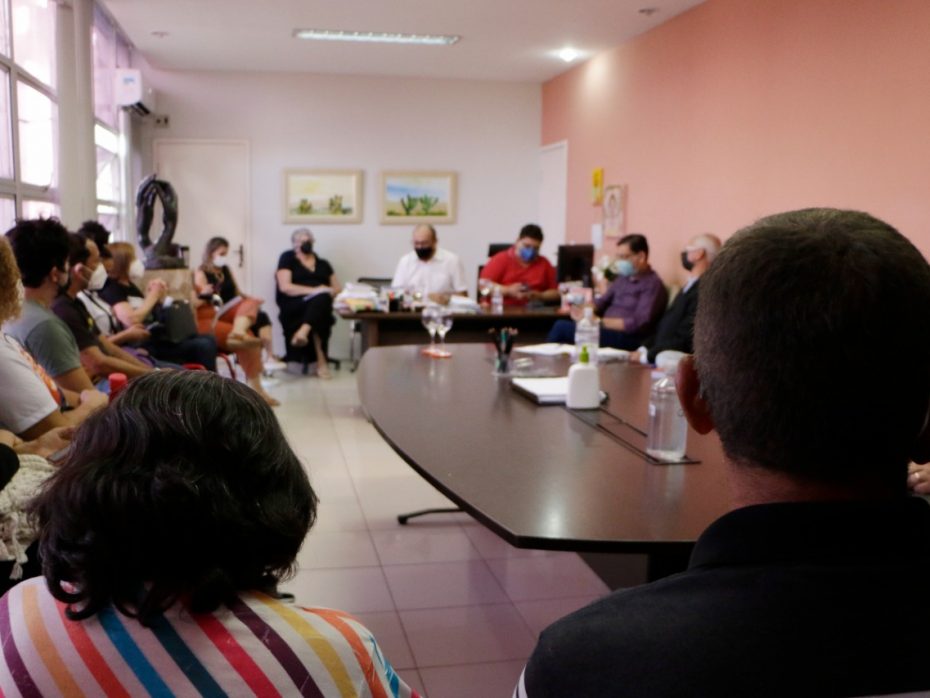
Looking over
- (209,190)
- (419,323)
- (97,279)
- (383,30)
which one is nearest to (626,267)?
(419,323)

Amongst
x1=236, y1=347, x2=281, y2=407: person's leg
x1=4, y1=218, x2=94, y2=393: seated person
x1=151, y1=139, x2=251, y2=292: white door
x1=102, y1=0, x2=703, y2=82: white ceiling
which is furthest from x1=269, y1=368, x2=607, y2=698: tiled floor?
x1=151, y1=139, x2=251, y2=292: white door

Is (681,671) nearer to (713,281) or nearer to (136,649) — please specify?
(713,281)

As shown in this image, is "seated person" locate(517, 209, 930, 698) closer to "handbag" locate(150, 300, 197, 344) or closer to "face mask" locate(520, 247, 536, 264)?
"handbag" locate(150, 300, 197, 344)

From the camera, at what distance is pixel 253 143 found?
9.44m

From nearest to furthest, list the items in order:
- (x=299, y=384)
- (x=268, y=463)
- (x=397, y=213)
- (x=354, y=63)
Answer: (x=268, y=463) → (x=299, y=384) → (x=354, y=63) → (x=397, y=213)

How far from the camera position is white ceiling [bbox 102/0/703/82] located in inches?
257

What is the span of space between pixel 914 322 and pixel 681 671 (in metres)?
0.32

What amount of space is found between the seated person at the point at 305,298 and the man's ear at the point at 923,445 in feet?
25.0

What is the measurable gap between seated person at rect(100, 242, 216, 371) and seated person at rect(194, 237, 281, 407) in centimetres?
64

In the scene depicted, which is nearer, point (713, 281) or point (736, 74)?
point (713, 281)

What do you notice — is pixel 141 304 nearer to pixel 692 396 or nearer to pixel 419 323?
pixel 419 323

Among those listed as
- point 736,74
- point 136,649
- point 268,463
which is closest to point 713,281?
point 268,463

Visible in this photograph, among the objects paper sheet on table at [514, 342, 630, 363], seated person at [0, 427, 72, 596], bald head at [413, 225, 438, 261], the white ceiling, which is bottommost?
seated person at [0, 427, 72, 596]

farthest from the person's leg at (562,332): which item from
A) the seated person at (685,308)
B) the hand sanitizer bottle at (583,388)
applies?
the hand sanitizer bottle at (583,388)
